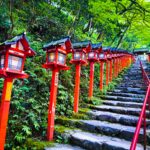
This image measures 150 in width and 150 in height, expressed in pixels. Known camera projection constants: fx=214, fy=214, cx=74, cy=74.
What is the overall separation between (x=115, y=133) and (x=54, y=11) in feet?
31.1

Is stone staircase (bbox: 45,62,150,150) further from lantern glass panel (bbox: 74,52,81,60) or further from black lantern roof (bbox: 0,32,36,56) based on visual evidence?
black lantern roof (bbox: 0,32,36,56)

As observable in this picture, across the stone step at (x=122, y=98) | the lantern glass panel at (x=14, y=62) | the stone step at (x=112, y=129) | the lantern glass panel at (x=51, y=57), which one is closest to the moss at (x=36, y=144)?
the stone step at (x=112, y=129)

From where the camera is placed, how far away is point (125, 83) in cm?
1088

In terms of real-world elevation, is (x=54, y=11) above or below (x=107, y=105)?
above

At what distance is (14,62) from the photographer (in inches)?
157

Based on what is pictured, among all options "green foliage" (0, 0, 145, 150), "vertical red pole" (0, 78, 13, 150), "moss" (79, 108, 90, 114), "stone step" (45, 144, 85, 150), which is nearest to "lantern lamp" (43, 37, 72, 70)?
"green foliage" (0, 0, 145, 150)

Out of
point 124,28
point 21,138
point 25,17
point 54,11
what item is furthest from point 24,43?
point 124,28

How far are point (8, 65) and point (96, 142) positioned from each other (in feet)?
8.24

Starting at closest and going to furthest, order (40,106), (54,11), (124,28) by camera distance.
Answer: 1. (40,106)
2. (54,11)
3. (124,28)

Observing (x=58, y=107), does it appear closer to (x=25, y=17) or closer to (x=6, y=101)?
(x=6, y=101)

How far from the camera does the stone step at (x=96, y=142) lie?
4.54 metres

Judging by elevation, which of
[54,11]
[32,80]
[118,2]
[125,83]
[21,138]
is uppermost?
[118,2]

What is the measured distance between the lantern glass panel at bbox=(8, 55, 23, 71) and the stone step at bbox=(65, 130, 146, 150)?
7.35ft

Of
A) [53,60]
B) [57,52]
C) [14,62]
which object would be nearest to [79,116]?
[53,60]
